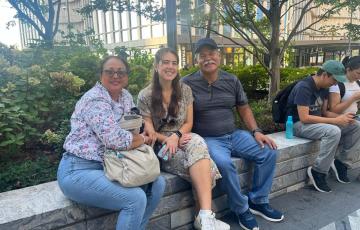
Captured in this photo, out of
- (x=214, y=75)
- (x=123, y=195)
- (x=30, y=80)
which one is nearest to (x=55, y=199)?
(x=123, y=195)

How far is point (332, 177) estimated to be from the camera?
13.9ft

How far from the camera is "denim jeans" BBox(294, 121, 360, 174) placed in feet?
12.1

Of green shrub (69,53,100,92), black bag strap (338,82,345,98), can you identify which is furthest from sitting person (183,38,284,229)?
green shrub (69,53,100,92)

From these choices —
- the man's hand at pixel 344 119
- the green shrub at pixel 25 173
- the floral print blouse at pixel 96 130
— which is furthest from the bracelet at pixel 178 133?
the man's hand at pixel 344 119

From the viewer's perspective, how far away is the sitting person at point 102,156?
7.13 feet

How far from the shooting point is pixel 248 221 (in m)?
2.90

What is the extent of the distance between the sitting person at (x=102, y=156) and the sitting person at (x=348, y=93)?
2624 millimetres

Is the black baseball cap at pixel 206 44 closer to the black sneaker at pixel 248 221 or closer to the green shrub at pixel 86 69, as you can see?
the black sneaker at pixel 248 221

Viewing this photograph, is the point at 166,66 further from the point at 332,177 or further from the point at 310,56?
the point at 310,56

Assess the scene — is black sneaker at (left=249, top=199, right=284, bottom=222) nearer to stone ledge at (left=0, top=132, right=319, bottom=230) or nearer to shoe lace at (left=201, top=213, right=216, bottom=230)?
stone ledge at (left=0, top=132, right=319, bottom=230)

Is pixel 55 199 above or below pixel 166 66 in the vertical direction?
below

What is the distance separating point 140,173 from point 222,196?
1.25m

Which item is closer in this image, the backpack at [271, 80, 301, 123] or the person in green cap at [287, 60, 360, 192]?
the person in green cap at [287, 60, 360, 192]

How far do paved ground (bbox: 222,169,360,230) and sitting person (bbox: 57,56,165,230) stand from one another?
1217mm
